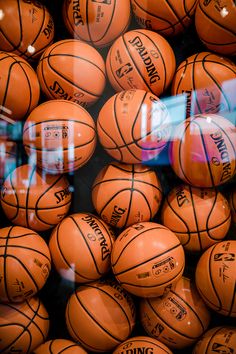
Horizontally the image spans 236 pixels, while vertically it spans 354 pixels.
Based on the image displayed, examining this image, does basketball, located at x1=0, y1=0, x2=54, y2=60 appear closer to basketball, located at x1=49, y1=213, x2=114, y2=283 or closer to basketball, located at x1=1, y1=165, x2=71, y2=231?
basketball, located at x1=1, y1=165, x2=71, y2=231

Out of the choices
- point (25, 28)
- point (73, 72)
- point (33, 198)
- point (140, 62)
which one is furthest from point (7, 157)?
point (140, 62)

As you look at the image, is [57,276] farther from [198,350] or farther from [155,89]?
[155,89]

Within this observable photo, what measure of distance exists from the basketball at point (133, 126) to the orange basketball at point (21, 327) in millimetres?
853

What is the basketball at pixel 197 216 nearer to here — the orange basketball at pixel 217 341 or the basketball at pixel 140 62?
the orange basketball at pixel 217 341

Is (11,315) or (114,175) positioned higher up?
(114,175)

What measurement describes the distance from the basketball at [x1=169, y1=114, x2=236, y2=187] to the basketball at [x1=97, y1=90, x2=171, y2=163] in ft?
0.30

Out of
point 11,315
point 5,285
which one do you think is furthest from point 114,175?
point 11,315

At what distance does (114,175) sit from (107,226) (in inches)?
10.7

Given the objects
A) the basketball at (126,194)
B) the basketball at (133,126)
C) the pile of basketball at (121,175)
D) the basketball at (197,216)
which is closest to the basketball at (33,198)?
the pile of basketball at (121,175)

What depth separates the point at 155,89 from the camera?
1889mm

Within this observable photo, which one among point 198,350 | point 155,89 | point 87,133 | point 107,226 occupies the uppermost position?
point 155,89

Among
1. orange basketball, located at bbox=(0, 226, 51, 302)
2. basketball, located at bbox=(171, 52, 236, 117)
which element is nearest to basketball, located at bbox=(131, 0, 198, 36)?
basketball, located at bbox=(171, 52, 236, 117)

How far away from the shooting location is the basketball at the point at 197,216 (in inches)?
71.3

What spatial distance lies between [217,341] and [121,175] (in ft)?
2.92
